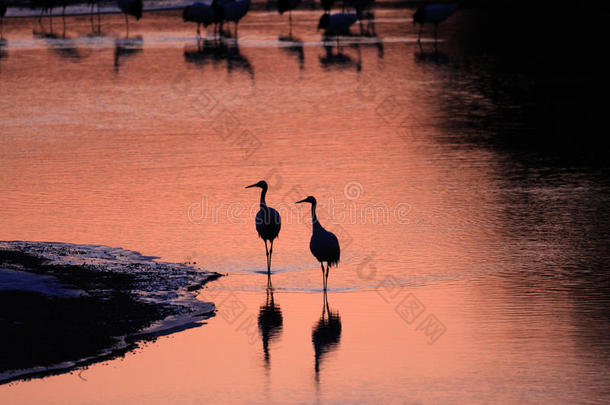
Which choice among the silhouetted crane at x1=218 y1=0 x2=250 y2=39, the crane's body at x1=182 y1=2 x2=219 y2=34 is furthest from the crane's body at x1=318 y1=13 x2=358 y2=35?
the crane's body at x1=182 y1=2 x2=219 y2=34

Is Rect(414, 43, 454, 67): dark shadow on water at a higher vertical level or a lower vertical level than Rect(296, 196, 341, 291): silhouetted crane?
higher

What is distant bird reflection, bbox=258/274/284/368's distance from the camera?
12.4m

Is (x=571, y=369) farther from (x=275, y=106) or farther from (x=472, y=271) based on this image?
(x=275, y=106)

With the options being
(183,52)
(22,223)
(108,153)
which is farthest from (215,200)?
(183,52)

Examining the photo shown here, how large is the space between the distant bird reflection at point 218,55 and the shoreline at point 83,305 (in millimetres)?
18319

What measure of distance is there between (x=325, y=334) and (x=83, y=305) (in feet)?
9.70

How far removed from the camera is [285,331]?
12.6 meters

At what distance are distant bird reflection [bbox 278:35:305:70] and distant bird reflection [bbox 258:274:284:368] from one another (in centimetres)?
2175

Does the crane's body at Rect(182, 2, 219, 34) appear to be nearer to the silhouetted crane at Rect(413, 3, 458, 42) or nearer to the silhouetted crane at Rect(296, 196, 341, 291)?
the silhouetted crane at Rect(413, 3, 458, 42)

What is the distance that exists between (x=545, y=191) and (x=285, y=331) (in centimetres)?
819

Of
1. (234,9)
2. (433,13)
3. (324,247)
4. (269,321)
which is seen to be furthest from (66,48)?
(269,321)

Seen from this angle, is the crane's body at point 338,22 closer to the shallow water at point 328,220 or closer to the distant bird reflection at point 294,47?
the distant bird reflection at point 294,47

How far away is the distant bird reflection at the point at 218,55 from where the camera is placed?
114ft

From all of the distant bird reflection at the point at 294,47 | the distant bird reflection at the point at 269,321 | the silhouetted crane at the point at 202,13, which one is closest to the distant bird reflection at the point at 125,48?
the silhouetted crane at the point at 202,13
